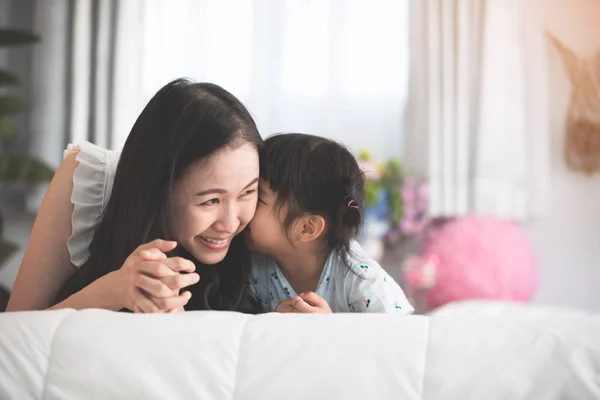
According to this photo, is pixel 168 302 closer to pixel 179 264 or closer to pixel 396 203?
pixel 179 264

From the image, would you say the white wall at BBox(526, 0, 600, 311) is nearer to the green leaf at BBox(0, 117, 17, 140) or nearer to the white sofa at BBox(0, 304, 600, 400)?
the green leaf at BBox(0, 117, 17, 140)

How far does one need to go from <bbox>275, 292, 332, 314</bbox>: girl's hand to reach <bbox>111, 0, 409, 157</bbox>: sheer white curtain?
215 centimetres

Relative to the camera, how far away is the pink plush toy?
2.94 meters

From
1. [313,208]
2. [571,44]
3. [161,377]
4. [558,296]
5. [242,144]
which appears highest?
[571,44]

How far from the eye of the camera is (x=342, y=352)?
0.98 m

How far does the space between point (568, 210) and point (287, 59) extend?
4.46 ft

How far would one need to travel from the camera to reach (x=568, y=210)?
3.30 m

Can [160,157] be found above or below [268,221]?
above

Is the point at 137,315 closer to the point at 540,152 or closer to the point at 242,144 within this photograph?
the point at 242,144

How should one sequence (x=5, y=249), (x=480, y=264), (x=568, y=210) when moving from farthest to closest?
1. (x=568, y=210)
2. (x=5, y=249)
3. (x=480, y=264)

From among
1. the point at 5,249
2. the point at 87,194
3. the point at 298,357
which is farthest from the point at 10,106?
the point at 298,357

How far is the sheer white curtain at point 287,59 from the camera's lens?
135 inches

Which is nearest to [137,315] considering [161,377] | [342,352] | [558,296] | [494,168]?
[161,377]

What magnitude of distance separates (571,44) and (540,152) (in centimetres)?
49
